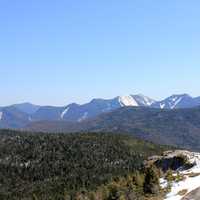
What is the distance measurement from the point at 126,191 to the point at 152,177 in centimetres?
424

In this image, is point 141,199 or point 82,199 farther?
point 82,199

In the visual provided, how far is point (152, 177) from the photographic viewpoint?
66688 mm

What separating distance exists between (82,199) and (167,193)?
8651cm

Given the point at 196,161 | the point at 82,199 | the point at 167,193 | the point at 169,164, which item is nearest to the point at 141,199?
the point at 167,193

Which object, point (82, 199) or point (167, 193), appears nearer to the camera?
point (167, 193)

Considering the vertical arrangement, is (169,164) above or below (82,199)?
above

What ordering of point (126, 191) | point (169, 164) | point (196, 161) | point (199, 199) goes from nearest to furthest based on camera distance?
1. point (199, 199)
2. point (126, 191)
3. point (196, 161)
4. point (169, 164)

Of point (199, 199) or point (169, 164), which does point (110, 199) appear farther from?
point (169, 164)

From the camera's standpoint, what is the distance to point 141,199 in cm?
6184

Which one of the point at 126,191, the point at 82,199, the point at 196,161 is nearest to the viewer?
the point at 126,191

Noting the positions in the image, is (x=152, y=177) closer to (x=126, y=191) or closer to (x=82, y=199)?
(x=126, y=191)

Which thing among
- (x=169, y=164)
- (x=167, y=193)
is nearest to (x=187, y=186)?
(x=167, y=193)

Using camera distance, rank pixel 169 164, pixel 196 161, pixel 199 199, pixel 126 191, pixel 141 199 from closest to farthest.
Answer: pixel 199 199, pixel 141 199, pixel 126 191, pixel 196 161, pixel 169 164

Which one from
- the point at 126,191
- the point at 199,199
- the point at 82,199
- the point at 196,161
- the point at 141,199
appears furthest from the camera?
the point at 82,199
